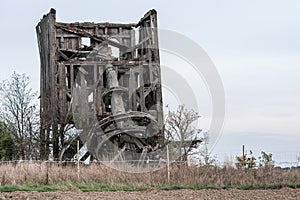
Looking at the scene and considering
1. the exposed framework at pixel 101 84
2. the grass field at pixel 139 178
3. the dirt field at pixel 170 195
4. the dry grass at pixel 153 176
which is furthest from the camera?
the exposed framework at pixel 101 84

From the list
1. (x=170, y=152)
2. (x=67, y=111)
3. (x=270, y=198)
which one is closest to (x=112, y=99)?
(x=67, y=111)

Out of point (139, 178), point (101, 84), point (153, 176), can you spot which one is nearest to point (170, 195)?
point (139, 178)

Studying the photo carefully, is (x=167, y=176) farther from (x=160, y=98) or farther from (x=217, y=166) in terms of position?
(x=160, y=98)

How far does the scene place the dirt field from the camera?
1479 centimetres

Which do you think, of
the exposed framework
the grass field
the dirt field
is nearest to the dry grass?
the grass field

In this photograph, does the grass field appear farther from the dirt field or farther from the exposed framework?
the exposed framework

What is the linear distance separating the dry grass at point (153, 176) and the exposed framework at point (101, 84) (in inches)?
151

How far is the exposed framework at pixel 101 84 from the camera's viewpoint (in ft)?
75.8

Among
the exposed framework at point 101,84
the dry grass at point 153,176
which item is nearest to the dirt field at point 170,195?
the dry grass at point 153,176

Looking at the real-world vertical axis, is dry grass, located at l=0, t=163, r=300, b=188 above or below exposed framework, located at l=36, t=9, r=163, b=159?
below

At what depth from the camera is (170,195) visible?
15.4m

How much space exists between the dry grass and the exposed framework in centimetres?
383

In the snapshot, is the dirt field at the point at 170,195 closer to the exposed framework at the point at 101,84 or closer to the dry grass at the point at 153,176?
the dry grass at the point at 153,176

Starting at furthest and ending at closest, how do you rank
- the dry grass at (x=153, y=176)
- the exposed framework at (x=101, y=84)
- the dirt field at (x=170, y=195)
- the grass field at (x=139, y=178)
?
1. the exposed framework at (x=101, y=84)
2. the dry grass at (x=153, y=176)
3. the grass field at (x=139, y=178)
4. the dirt field at (x=170, y=195)
